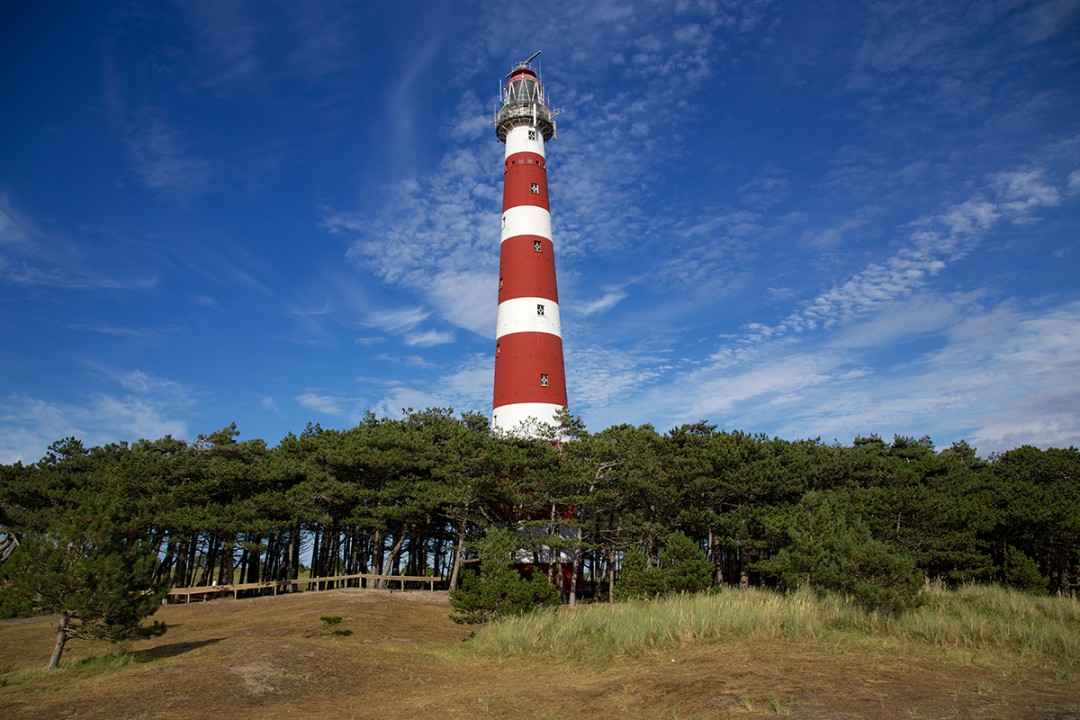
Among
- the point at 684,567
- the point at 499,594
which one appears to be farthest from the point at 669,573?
the point at 499,594

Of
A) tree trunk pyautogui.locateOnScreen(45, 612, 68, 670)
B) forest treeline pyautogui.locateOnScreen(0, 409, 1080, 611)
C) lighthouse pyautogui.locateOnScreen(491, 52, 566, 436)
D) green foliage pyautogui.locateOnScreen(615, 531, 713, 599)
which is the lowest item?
tree trunk pyautogui.locateOnScreen(45, 612, 68, 670)

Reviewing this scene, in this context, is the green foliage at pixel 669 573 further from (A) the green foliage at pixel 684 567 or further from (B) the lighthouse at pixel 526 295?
(B) the lighthouse at pixel 526 295

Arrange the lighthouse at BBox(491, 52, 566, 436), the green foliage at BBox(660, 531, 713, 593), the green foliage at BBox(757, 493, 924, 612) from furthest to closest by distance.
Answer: the lighthouse at BBox(491, 52, 566, 436) → the green foliage at BBox(660, 531, 713, 593) → the green foliage at BBox(757, 493, 924, 612)

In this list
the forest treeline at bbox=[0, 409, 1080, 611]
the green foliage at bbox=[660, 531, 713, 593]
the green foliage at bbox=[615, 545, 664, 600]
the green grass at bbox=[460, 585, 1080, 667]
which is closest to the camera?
the green grass at bbox=[460, 585, 1080, 667]

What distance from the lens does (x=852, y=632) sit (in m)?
14.4

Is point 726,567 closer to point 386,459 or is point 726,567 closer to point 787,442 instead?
point 787,442

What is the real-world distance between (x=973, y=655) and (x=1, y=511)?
40.4m

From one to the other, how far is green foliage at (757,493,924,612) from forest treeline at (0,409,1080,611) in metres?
4.46

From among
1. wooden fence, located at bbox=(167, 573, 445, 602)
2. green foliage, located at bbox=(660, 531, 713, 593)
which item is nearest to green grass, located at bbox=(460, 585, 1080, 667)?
green foliage, located at bbox=(660, 531, 713, 593)

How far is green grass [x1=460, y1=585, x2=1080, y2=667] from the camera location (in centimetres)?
1368

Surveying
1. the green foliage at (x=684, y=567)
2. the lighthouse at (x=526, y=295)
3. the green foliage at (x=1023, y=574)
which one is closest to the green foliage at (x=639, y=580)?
the green foliage at (x=684, y=567)

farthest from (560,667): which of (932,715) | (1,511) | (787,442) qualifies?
(1,511)

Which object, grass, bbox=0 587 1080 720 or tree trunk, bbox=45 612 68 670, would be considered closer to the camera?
grass, bbox=0 587 1080 720

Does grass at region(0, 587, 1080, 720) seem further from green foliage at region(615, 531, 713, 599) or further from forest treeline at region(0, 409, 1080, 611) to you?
forest treeline at region(0, 409, 1080, 611)
